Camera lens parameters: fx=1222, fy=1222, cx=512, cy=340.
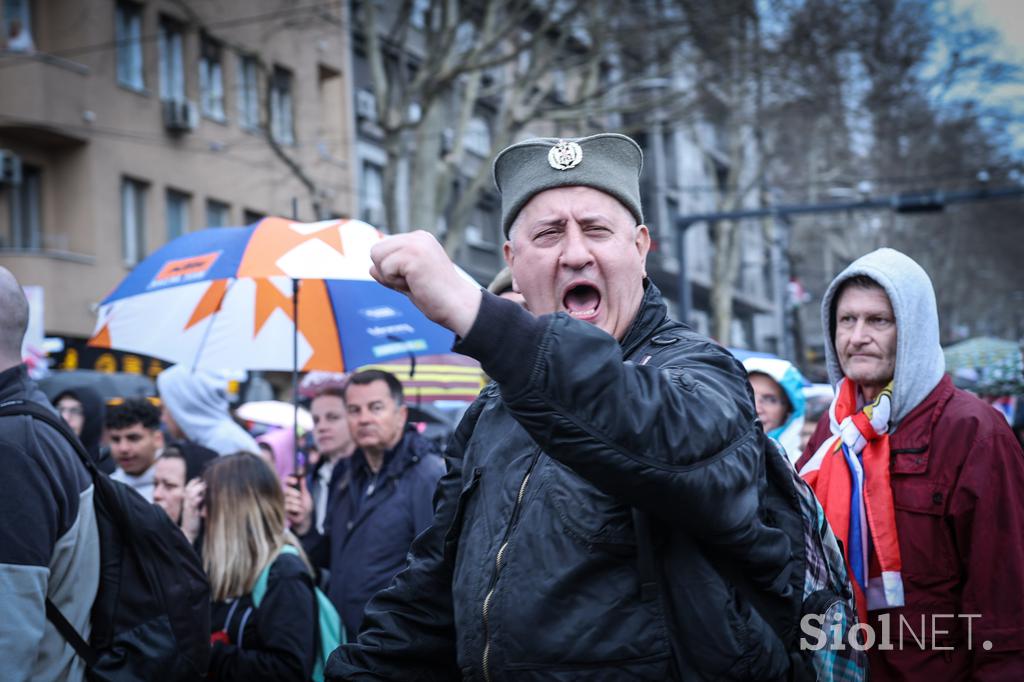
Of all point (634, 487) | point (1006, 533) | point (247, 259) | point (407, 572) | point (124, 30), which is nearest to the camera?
point (634, 487)

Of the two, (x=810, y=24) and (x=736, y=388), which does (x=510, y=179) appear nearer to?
(x=736, y=388)

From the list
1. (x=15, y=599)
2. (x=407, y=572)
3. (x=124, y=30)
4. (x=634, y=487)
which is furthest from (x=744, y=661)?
(x=124, y=30)

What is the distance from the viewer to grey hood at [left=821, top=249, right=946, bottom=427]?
3.97 meters

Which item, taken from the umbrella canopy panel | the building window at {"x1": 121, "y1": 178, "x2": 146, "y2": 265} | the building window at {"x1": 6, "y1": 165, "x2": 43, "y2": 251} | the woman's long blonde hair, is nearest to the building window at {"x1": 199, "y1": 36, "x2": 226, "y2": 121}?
the building window at {"x1": 121, "y1": 178, "x2": 146, "y2": 265}

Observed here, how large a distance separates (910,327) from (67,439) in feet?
8.85

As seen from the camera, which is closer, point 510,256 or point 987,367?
point 510,256

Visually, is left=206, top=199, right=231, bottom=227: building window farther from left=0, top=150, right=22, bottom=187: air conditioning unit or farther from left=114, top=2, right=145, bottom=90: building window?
left=0, top=150, right=22, bottom=187: air conditioning unit

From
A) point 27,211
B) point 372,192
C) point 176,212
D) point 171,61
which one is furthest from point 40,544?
point 372,192

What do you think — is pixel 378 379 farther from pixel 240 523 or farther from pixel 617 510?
pixel 617 510

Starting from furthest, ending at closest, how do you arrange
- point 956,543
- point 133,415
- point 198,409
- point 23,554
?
point 198,409 < point 133,415 < point 956,543 < point 23,554

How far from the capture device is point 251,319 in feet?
24.2

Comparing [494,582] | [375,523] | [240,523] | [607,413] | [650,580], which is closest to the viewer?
[607,413]

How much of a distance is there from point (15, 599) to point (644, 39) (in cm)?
1777

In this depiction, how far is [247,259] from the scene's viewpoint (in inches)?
239
